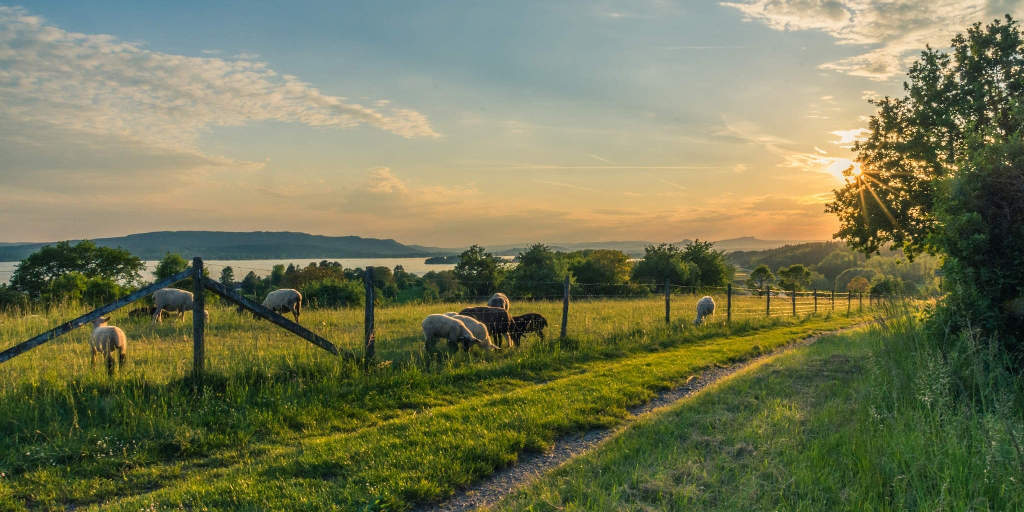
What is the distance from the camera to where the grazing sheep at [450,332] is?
11.9 meters

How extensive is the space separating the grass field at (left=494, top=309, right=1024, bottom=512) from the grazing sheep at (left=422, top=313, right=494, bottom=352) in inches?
215

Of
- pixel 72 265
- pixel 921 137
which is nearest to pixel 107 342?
pixel 921 137

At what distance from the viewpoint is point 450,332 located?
12062 millimetres

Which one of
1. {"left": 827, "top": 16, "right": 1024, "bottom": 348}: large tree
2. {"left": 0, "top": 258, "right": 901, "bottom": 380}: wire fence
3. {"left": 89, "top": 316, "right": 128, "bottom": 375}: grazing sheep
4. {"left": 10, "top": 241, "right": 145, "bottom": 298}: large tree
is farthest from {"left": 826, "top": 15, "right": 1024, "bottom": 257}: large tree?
{"left": 10, "top": 241, "right": 145, "bottom": 298}: large tree

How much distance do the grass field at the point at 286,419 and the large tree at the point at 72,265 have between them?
1440 inches

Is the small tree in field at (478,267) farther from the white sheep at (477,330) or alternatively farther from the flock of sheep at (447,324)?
the white sheep at (477,330)

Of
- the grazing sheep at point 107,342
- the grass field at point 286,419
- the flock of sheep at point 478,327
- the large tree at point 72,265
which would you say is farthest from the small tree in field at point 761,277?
the grazing sheep at point 107,342

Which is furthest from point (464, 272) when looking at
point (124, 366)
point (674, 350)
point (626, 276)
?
point (124, 366)

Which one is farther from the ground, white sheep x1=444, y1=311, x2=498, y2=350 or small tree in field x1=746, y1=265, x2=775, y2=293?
white sheep x1=444, y1=311, x2=498, y2=350

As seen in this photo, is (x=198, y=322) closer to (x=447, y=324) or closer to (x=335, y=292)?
(x=447, y=324)

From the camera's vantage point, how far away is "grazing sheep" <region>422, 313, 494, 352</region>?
39.0ft

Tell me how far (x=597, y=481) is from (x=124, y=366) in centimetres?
872

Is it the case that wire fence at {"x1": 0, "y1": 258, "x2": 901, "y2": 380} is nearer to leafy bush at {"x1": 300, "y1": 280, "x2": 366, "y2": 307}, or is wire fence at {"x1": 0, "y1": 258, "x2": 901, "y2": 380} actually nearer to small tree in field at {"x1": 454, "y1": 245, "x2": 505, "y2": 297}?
leafy bush at {"x1": 300, "y1": 280, "x2": 366, "y2": 307}

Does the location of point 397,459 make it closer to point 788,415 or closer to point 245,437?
point 245,437
